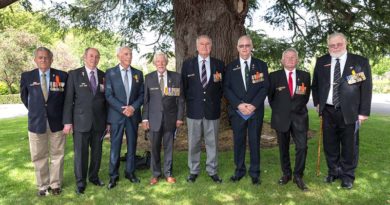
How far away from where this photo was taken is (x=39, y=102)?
4.64 metres

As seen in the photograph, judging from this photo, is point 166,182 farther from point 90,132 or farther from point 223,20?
point 223,20

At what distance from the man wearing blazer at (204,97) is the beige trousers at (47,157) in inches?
70.8

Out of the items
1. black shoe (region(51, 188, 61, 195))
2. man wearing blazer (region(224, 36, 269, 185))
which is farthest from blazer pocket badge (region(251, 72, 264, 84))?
black shoe (region(51, 188, 61, 195))

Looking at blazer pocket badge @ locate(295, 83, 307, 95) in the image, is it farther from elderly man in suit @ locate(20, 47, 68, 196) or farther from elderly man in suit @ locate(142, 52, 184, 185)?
elderly man in suit @ locate(20, 47, 68, 196)

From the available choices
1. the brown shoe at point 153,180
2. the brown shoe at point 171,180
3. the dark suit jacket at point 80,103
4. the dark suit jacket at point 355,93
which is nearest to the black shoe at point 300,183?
the dark suit jacket at point 355,93

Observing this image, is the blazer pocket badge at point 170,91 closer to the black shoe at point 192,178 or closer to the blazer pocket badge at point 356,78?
the black shoe at point 192,178

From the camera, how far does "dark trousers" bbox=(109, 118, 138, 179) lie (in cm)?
507

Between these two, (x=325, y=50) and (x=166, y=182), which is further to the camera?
(x=325, y=50)

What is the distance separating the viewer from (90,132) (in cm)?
495

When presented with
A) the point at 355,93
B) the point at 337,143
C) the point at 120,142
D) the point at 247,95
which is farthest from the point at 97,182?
the point at 355,93

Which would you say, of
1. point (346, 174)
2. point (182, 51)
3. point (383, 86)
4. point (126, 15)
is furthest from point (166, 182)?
point (383, 86)

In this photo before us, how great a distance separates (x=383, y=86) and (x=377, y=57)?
113ft

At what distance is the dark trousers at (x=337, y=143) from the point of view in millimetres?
4922

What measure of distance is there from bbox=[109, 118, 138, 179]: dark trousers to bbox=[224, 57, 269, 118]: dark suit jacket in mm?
1441
